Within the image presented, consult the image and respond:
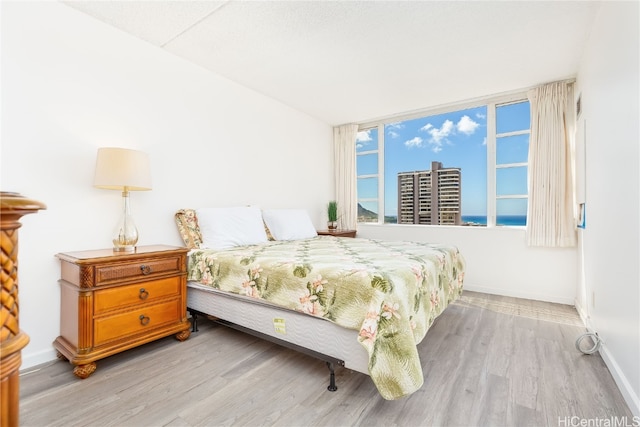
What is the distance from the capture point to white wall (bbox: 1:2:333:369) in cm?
203

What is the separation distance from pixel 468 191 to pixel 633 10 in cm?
279

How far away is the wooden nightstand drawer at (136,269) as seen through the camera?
1.97 metres

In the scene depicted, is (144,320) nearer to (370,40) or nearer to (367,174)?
(370,40)

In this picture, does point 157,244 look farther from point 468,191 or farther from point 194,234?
point 468,191

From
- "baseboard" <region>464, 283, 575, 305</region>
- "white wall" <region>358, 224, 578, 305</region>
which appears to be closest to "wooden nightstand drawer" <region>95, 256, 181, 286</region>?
"white wall" <region>358, 224, 578, 305</region>

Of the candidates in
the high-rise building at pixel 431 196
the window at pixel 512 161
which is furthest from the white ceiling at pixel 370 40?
the high-rise building at pixel 431 196

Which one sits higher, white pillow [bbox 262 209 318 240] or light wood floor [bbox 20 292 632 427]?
white pillow [bbox 262 209 318 240]

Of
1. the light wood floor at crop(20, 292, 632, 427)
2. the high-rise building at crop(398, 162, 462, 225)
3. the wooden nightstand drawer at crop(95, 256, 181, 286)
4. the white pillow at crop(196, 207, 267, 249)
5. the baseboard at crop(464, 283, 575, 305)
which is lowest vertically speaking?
the light wood floor at crop(20, 292, 632, 427)

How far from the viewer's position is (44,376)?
1.90 meters

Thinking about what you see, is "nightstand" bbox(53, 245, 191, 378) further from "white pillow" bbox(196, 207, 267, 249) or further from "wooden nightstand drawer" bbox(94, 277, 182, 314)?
"white pillow" bbox(196, 207, 267, 249)

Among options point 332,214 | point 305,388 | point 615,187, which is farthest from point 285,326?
point 332,214

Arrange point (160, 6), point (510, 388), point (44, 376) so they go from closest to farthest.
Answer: point (510, 388), point (44, 376), point (160, 6)

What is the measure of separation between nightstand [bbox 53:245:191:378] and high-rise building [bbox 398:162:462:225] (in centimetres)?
336

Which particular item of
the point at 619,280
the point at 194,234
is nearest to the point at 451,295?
the point at 619,280
